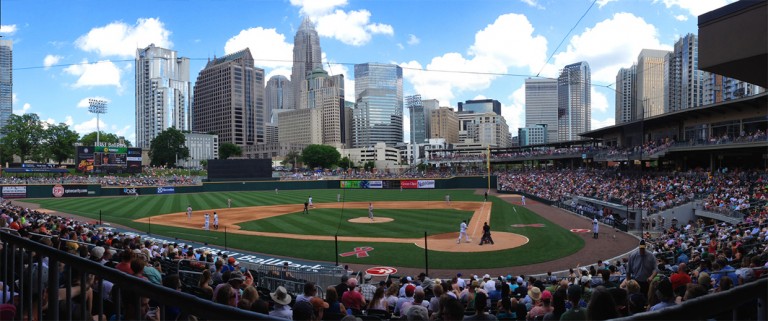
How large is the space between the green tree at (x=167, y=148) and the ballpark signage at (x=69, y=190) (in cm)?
7367

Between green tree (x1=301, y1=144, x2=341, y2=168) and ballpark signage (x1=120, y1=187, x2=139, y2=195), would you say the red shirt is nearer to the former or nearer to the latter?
ballpark signage (x1=120, y1=187, x2=139, y2=195)

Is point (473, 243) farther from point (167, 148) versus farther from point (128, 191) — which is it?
point (167, 148)

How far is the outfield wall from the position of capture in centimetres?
5394

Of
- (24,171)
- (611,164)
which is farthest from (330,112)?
(611,164)

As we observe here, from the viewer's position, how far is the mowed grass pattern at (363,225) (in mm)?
29047

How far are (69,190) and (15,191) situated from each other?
5.32 metres

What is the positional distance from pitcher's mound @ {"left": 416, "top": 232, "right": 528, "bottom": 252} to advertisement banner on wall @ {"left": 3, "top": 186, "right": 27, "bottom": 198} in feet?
175

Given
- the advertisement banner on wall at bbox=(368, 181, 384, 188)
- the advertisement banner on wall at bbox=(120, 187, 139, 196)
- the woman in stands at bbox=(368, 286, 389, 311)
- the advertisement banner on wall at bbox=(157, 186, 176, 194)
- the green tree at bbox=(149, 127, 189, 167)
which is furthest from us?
the green tree at bbox=(149, 127, 189, 167)

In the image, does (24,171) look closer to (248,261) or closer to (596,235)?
(248,261)

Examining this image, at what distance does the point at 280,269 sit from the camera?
16.8m

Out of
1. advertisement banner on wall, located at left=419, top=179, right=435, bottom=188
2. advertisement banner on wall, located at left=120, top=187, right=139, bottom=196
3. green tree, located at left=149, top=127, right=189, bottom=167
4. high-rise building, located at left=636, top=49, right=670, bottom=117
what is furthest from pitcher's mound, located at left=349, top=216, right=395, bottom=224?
green tree, located at left=149, top=127, right=189, bottom=167

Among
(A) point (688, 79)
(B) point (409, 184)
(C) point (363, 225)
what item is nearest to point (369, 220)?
(C) point (363, 225)

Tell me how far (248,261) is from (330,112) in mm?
180805

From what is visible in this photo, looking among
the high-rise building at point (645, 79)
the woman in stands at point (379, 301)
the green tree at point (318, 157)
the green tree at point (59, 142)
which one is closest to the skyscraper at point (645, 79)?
the high-rise building at point (645, 79)
